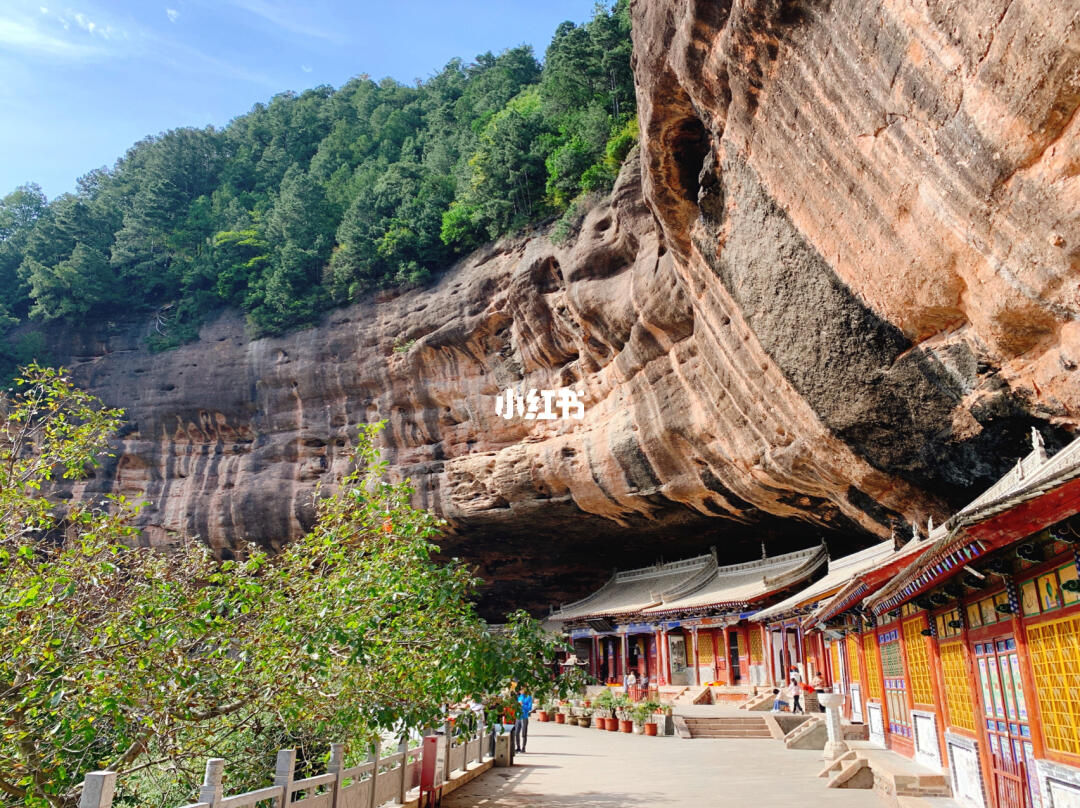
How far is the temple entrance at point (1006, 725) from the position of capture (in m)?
5.82

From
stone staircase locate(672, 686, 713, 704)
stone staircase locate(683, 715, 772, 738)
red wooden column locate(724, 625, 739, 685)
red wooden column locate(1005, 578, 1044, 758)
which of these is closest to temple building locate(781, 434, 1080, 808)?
red wooden column locate(1005, 578, 1044, 758)

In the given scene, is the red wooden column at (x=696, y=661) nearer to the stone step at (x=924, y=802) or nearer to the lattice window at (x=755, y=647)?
the lattice window at (x=755, y=647)

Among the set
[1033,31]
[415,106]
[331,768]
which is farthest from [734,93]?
[415,106]

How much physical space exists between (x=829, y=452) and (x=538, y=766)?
7245mm

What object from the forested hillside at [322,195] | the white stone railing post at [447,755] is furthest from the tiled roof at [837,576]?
the forested hillside at [322,195]

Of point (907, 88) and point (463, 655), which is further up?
point (907, 88)

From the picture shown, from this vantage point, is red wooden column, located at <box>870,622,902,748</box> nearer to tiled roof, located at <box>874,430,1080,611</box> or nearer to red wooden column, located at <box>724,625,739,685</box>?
tiled roof, located at <box>874,430,1080,611</box>

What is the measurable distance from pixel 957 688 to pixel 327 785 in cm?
649

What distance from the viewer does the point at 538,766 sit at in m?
12.2

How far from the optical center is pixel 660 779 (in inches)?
408

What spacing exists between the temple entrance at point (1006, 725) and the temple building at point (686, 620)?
13.5 m

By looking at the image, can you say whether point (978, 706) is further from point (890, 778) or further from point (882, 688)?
point (882, 688)

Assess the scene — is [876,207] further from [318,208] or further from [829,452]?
[318,208]

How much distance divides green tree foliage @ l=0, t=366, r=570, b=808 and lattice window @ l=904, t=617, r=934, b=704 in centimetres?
483
